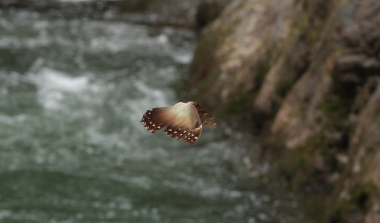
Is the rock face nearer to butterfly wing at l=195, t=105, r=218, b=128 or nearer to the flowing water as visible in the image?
the flowing water

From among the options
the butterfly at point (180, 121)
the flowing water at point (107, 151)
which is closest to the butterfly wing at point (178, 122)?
the butterfly at point (180, 121)

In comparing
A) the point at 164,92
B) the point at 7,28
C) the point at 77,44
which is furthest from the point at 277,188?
the point at 7,28

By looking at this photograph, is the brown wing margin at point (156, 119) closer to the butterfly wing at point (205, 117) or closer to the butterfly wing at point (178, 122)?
the butterfly wing at point (178, 122)

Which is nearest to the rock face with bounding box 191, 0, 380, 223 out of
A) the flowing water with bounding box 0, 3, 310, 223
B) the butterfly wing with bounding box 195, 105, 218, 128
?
the flowing water with bounding box 0, 3, 310, 223

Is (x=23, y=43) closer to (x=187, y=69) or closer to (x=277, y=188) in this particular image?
(x=187, y=69)

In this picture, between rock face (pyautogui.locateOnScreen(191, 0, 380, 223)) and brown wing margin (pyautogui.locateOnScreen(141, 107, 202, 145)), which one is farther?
rock face (pyautogui.locateOnScreen(191, 0, 380, 223))

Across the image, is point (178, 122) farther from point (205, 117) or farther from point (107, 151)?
point (107, 151)

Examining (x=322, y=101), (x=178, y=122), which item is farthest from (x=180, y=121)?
(x=322, y=101)
